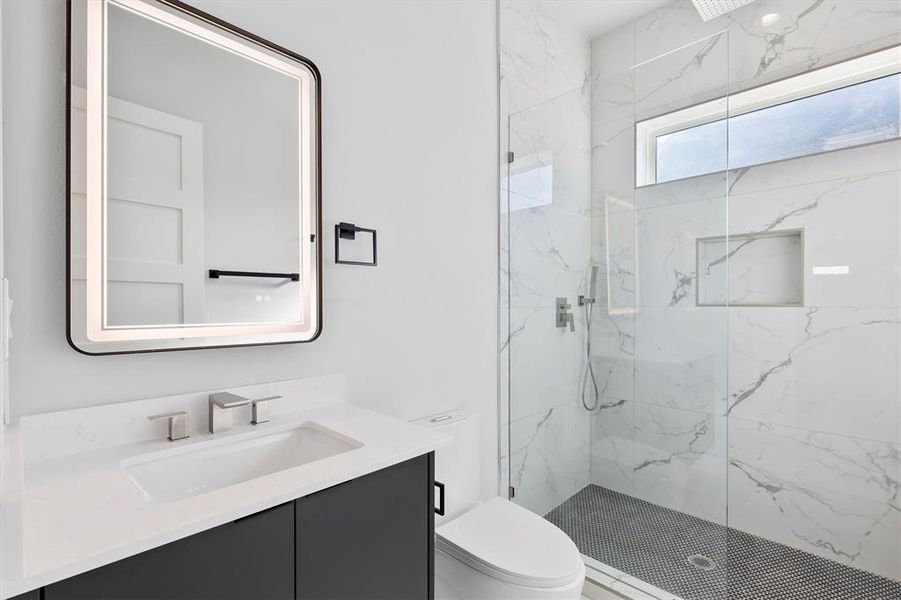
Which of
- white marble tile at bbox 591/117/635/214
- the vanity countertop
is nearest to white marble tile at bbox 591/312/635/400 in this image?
white marble tile at bbox 591/117/635/214

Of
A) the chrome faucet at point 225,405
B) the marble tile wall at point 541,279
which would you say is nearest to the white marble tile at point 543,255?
the marble tile wall at point 541,279

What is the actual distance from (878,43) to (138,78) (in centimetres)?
277

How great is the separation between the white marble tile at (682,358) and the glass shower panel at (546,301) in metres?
0.28

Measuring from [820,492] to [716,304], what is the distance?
1.08m

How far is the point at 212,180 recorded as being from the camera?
3.98 feet

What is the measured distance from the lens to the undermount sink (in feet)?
3.20

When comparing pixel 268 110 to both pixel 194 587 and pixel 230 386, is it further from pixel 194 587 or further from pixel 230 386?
pixel 194 587

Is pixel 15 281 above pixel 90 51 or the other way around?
the other way around

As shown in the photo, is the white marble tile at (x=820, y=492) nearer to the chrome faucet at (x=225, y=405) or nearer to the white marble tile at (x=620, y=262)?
the white marble tile at (x=620, y=262)

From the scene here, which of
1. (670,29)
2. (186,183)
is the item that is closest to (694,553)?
(186,183)

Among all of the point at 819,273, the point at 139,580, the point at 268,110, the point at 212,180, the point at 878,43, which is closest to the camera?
the point at 139,580

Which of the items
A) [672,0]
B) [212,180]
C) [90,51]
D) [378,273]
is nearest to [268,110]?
[212,180]

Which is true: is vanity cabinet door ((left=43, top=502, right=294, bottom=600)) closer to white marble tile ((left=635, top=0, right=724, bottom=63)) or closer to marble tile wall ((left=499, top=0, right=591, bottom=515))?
marble tile wall ((left=499, top=0, right=591, bottom=515))

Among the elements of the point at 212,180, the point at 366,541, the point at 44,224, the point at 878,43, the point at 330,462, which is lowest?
the point at 366,541
